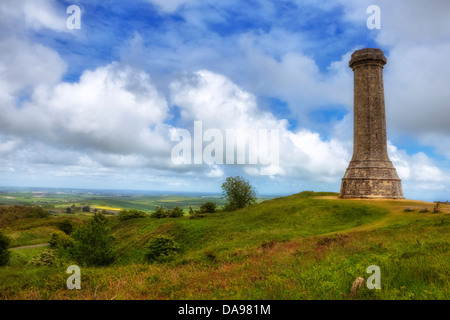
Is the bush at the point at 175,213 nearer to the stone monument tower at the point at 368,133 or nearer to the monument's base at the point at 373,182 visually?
the stone monument tower at the point at 368,133

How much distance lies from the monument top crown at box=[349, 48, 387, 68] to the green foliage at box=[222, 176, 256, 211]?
32.9 meters

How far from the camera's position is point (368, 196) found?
3844 centimetres

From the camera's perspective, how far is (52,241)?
45.4m

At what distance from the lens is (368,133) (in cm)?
4131

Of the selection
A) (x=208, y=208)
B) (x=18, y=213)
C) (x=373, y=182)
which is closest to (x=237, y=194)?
(x=208, y=208)

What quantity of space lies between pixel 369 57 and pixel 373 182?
19751 millimetres

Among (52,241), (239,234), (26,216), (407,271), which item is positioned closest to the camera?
(407,271)

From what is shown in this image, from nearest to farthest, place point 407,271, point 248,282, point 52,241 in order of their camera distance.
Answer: point 407,271, point 248,282, point 52,241
